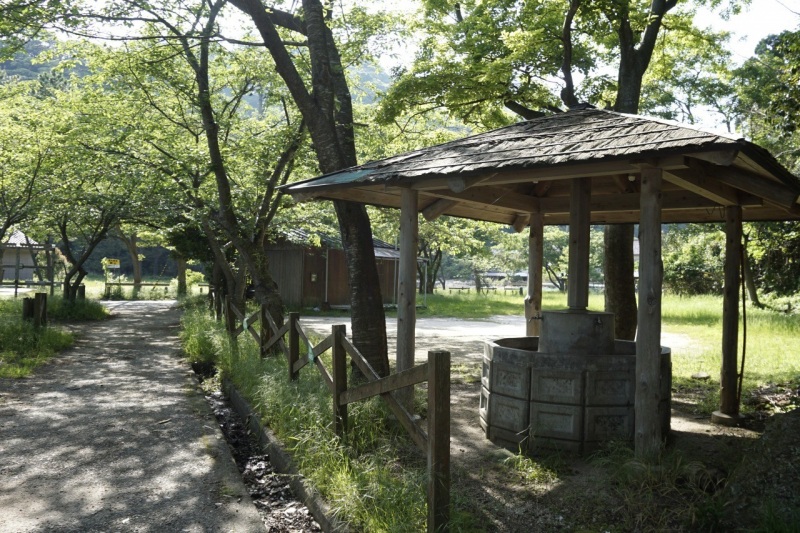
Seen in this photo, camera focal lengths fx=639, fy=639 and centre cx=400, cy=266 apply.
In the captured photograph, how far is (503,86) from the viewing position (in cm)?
1259

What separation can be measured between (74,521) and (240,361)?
568 centimetres

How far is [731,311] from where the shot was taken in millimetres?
7723

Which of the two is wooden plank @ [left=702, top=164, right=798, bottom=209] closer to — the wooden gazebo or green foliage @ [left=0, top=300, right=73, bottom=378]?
the wooden gazebo

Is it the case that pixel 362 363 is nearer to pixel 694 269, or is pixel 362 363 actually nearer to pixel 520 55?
pixel 520 55

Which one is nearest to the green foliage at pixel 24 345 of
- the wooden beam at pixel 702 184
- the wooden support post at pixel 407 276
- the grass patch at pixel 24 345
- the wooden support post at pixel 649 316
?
the grass patch at pixel 24 345

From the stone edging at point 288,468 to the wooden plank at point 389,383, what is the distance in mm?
834

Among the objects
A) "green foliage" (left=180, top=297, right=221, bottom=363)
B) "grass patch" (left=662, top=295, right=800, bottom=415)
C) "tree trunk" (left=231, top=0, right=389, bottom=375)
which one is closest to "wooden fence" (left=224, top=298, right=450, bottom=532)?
"tree trunk" (left=231, top=0, right=389, bottom=375)

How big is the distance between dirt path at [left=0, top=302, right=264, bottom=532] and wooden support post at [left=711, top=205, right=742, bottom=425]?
569cm

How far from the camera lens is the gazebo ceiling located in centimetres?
518

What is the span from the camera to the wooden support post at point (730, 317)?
7.57 metres

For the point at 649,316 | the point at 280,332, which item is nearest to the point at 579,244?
the point at 649,316

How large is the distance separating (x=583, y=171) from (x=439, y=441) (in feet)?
9.40

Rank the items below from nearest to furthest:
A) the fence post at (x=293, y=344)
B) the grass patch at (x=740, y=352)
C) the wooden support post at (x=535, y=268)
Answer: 1. the fence post at (x=293, y=344)
2. the wooden support post at (x=535, y=268)
3. the grass patch at (x=740, y=352)

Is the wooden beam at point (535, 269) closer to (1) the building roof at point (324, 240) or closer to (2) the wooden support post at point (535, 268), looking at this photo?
(2) the wooden support post at point (535, 268)
